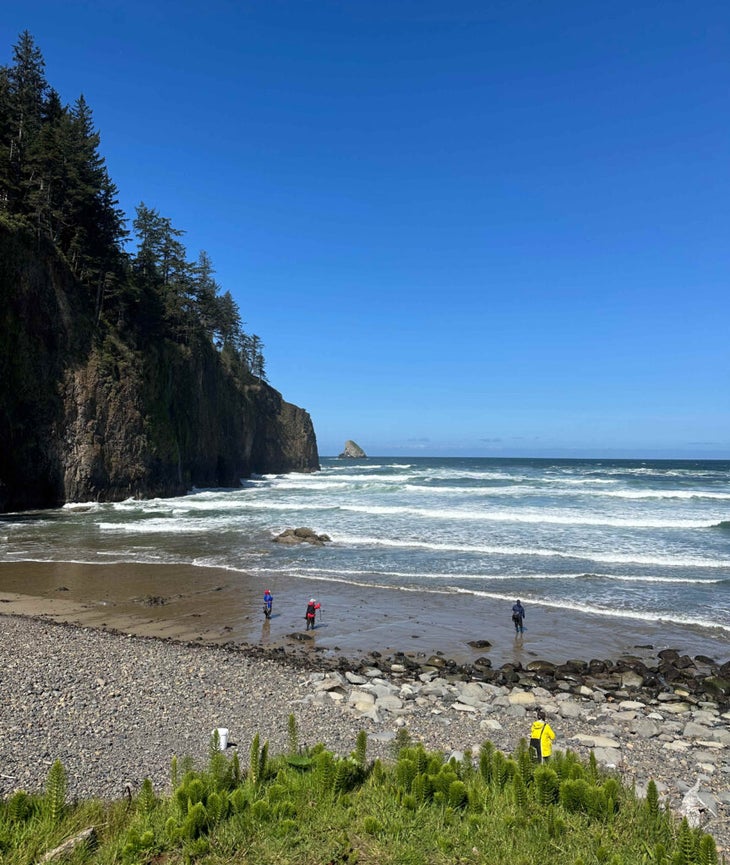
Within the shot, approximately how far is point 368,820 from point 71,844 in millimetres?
2512

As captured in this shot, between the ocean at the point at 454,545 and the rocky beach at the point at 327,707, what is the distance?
564 cm

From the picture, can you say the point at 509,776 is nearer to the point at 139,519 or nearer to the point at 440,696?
the point at 440,696

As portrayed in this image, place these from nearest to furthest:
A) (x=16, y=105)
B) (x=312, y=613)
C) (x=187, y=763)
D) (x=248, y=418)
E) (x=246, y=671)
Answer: (x=187, y=763), (x=246, y=671), (x=312, y=613), (x=16, y=105), (x=248, y=418)

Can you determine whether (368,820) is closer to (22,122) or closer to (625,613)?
(625,613)

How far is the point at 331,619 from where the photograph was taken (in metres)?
15.3

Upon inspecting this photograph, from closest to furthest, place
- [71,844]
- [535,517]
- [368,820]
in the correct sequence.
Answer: [71,844], [368,820], [535,517]

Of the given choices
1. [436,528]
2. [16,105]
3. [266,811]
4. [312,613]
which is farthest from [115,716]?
[16,105]

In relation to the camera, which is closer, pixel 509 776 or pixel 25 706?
pixel 509 776

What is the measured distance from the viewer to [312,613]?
47.2 feet

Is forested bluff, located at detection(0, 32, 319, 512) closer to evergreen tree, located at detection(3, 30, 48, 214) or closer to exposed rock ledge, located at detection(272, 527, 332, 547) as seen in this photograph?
evergreen tree, located at detection(3, 30, 48, 214)

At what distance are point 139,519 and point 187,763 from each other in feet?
99.2

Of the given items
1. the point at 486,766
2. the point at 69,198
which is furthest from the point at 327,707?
the point at 69,198

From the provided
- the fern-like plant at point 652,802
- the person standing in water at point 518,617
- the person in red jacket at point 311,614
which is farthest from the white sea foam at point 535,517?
the fern-like plant at point 652,802

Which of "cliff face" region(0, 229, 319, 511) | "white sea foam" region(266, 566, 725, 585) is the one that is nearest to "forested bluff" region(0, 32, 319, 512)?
"cliff face" region(0, 229, 319, 511)
